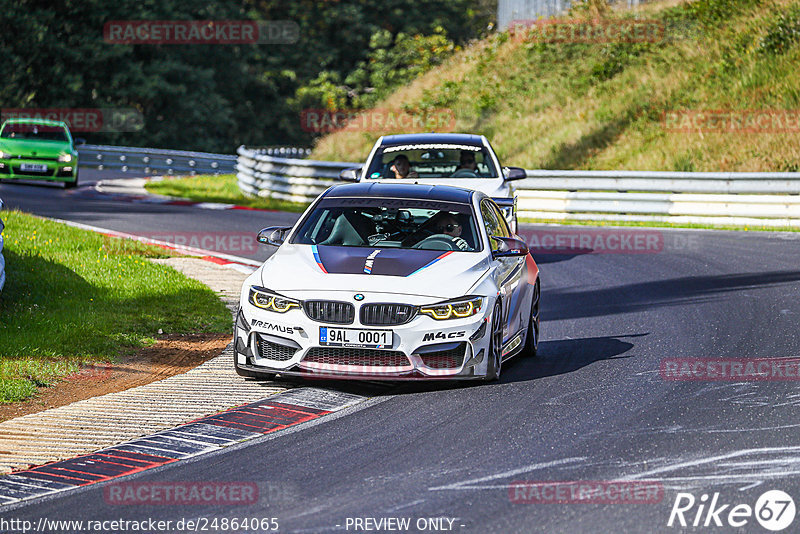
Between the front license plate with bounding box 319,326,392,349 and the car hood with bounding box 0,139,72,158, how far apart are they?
71.9 feet

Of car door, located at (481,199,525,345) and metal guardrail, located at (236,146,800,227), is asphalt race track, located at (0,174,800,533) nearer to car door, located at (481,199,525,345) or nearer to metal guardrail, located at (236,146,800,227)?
car door, located at (481,199,525,345)

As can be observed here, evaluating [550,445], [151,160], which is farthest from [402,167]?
[151,160]

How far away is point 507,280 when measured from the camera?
9.59m

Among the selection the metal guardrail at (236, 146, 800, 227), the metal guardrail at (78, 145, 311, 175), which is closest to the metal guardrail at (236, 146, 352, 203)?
the metal guardrail at (236, 146, 800, 227)

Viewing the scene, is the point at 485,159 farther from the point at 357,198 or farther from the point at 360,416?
the point at 360,416

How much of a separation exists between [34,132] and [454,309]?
2289cm

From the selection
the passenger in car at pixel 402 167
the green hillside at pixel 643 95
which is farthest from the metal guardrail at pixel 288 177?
the passenger in car at pixel 402 167

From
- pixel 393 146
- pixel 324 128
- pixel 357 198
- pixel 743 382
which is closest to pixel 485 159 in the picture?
pixel 393 146

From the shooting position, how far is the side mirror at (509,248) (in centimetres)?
966

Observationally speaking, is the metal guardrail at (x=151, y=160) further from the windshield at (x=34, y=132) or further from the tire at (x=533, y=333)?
the tire at (x=533, y=333)

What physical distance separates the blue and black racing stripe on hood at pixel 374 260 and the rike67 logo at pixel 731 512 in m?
3.44

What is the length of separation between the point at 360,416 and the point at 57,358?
10.5 feet

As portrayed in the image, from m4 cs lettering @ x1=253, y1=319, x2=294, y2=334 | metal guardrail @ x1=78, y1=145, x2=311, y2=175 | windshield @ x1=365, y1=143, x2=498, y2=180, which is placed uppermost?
windshield @ x1=365, y1=143, x2=498, y2=180

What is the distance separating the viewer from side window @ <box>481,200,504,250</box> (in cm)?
1010
